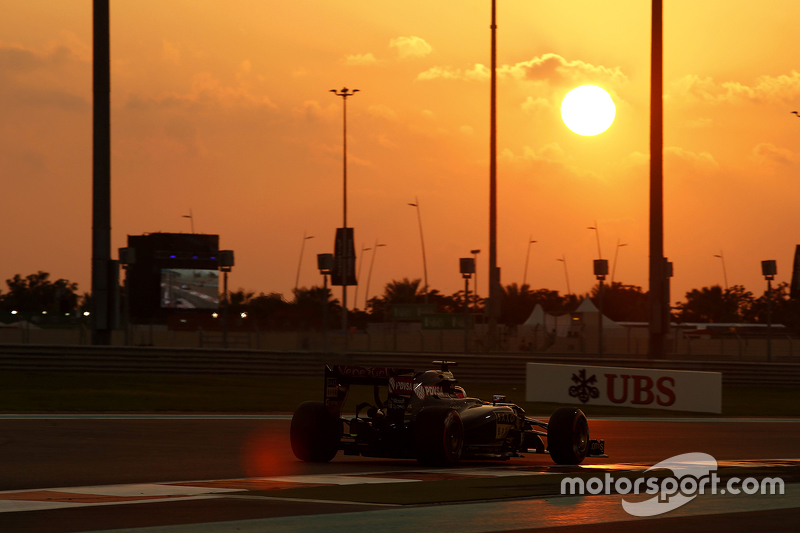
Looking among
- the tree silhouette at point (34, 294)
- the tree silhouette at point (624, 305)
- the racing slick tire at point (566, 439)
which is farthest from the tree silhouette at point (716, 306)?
the racing slick tire at point (566, 439)

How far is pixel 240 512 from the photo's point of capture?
29.8ft

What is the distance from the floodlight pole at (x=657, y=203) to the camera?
28875 millimetres

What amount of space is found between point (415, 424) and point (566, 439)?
2114mm

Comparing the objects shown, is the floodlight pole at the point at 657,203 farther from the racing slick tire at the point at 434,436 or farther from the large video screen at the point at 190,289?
the large video screen at the point at 190,289

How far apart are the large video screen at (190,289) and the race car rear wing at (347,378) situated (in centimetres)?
6350

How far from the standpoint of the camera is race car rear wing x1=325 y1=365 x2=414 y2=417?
45.5ft

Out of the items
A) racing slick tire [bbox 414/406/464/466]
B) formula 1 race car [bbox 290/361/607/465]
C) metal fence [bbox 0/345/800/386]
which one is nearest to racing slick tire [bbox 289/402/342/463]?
formula 1 race car [bbox 290/361/607/465]

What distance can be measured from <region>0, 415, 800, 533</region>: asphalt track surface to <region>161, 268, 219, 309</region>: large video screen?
56674 mm

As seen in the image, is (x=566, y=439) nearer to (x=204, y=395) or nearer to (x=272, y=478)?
(x=272, y=478)

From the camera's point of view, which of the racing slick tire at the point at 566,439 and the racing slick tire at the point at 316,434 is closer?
the racing slick tire at the point at 316,434

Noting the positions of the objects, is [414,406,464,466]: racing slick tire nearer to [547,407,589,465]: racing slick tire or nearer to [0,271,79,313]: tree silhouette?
[547,407,589,465]: racing slick tire

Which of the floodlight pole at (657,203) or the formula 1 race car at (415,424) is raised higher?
the floodlight pole at (657,203)

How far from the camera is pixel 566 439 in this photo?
14.1m

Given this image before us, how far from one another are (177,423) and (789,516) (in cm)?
1254
